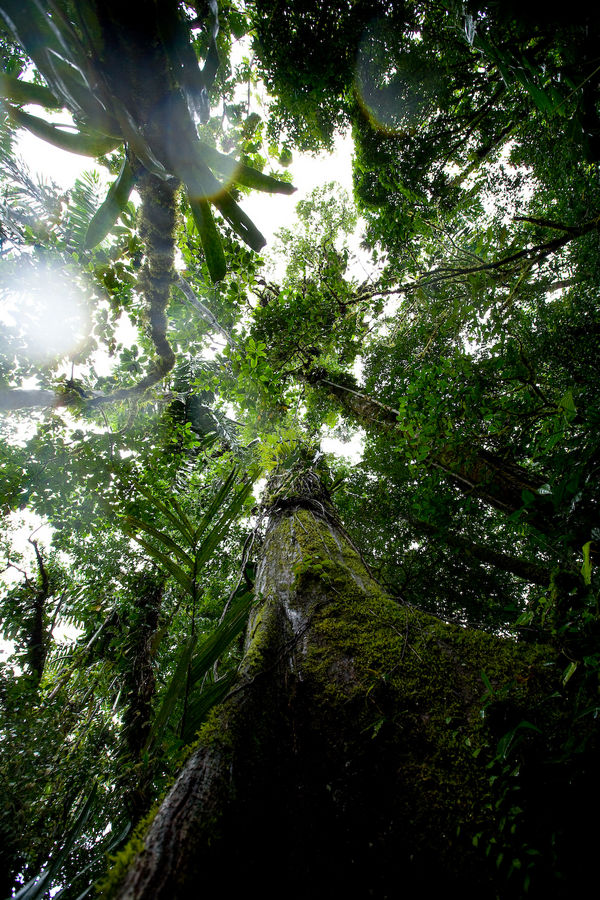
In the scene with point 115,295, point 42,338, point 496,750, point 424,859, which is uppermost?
point 115,295

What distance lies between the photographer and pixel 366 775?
106 cm

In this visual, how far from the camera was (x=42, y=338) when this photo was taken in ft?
Answer: 13.2

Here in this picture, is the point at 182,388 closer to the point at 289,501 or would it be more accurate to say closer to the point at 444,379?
the point at 289,501

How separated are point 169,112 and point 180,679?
2.64m

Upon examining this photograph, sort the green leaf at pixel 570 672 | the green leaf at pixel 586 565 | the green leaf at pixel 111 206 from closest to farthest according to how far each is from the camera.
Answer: the green leaf at pixel 570 672
the green leaf at pixel 586 565
the green leaf at pixel 111 206

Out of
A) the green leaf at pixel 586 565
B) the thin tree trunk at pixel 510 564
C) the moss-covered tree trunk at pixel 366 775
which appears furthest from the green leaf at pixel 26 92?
the thin tree trunk at pixel 510 564

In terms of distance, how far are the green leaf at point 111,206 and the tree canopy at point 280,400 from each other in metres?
0.02

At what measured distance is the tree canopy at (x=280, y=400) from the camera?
1277mm

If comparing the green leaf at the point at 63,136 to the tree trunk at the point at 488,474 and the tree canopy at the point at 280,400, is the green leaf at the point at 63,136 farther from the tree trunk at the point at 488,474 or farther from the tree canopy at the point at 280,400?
the tree trunk at the point at 488,474

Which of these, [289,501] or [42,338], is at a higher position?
[42,338]

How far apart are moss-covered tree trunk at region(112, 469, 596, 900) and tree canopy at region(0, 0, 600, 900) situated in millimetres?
17

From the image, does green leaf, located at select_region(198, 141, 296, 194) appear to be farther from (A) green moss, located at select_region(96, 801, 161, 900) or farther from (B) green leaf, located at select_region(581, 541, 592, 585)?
(A) green moss, located at select_region(96, 801, 161, 900)

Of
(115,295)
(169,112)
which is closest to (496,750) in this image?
(169,112)

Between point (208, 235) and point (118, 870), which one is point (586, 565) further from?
point (208, 235)
